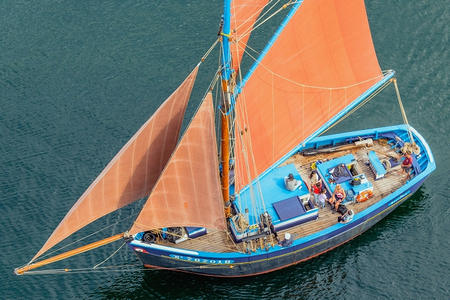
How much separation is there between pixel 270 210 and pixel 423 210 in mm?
13587

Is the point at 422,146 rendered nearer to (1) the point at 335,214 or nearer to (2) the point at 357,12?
(1) the point at 335,214

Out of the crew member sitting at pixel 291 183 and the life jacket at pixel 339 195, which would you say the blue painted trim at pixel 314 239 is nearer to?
the life jacket at pixel 339 195

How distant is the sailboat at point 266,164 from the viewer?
35.3 metres

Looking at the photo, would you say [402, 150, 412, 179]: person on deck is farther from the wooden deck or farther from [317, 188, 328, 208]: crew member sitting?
[317, 188, 328, 208]: crew member sitting

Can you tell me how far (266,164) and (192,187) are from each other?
6924 mm

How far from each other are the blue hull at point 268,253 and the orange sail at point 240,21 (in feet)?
43.1

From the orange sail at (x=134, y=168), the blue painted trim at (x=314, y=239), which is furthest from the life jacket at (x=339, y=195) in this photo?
the orange sail at (x=134, y=168)

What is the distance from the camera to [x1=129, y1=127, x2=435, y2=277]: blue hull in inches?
1565

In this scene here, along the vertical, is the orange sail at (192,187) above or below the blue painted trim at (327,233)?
above

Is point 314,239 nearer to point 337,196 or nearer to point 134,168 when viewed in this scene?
point 337,196

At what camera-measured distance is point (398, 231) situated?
149 ft

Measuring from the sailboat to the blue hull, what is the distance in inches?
4.2

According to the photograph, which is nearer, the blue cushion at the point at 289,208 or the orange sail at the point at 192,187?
the orange sail at the point at 192,187

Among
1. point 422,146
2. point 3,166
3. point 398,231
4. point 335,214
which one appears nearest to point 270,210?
point 335,214
